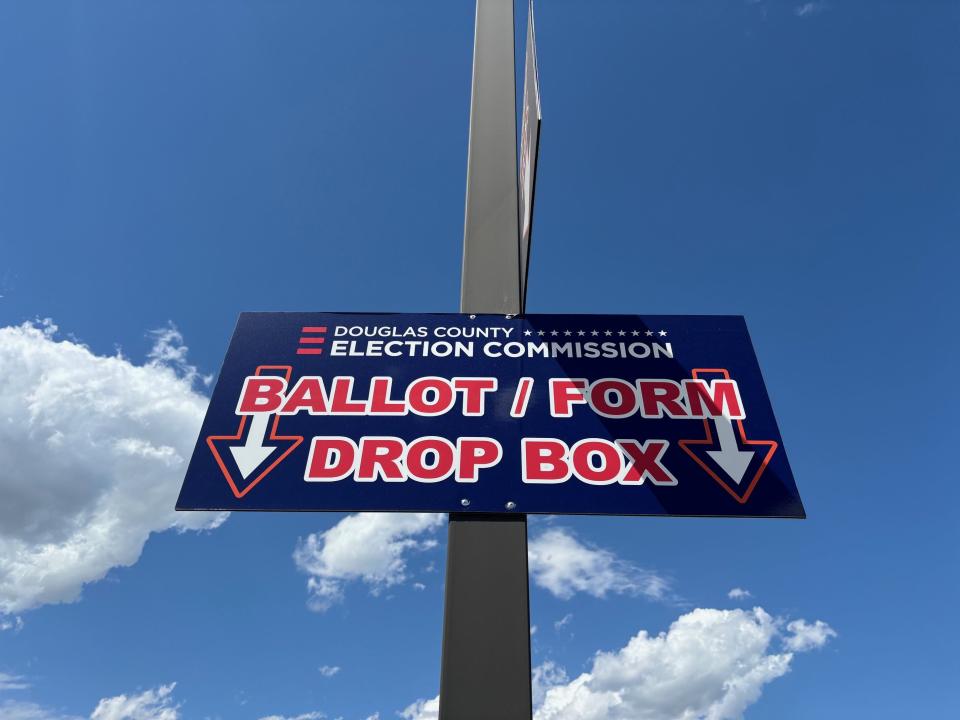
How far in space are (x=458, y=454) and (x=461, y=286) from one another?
41.9 inches

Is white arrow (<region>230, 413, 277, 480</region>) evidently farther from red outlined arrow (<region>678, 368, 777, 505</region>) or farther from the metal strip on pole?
red outlined arrow (<region>678, 368, 777, 505</region>)

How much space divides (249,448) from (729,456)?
214 centimetres

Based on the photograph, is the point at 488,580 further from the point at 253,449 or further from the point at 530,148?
the point at 530,148

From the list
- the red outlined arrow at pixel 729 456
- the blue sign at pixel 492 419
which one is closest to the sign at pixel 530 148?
the blue sign at pixel 492 419

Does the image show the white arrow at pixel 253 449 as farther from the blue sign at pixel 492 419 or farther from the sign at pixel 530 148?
the sign at pixel 530 148

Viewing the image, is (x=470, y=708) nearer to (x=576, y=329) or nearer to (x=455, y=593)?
(x=455, y=593)

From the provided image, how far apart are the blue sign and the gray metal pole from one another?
0.42ft

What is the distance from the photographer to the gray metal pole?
213 cm

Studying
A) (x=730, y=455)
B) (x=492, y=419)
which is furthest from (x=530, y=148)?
(x=730, y=455)

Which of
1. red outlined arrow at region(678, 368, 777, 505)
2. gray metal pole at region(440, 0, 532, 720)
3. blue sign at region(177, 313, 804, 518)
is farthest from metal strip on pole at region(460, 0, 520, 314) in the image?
red outlined arrow at region(678, 368, 777, 505)

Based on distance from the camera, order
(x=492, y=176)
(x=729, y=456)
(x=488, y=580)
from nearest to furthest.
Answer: (x=488, y=580) → (x=729, y=456) → (x=492, y=176)

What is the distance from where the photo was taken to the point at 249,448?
2.75m

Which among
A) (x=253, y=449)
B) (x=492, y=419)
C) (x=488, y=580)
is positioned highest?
(x=492, y=419)

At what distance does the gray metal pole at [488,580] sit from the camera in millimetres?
2131
